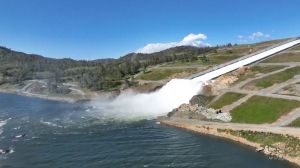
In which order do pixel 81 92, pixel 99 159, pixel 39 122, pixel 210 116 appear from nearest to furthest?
1. pixel 99 159
2. pixel 210 116
3. pixel 39 122
4. pixel 81 92

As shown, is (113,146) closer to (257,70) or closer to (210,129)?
(210,129)

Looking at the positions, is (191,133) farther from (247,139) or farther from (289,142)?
(289,142)

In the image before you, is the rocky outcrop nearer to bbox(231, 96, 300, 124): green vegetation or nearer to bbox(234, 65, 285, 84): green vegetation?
bbox(231, 96, 300, 124): green vegetation

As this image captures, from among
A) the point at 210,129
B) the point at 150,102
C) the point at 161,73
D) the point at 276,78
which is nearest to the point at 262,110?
the point at 210,129

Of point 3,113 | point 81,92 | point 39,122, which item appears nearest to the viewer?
point 39,122

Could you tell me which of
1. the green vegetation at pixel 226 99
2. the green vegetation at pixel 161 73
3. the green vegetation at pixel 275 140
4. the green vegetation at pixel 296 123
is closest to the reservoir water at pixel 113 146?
the green vegetation at pixel 275 140

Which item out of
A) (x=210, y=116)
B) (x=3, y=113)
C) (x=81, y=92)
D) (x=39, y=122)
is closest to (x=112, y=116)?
(x=39, y=122)

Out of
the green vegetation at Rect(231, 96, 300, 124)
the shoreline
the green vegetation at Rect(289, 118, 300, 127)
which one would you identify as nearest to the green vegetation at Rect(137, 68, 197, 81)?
the shoreline
